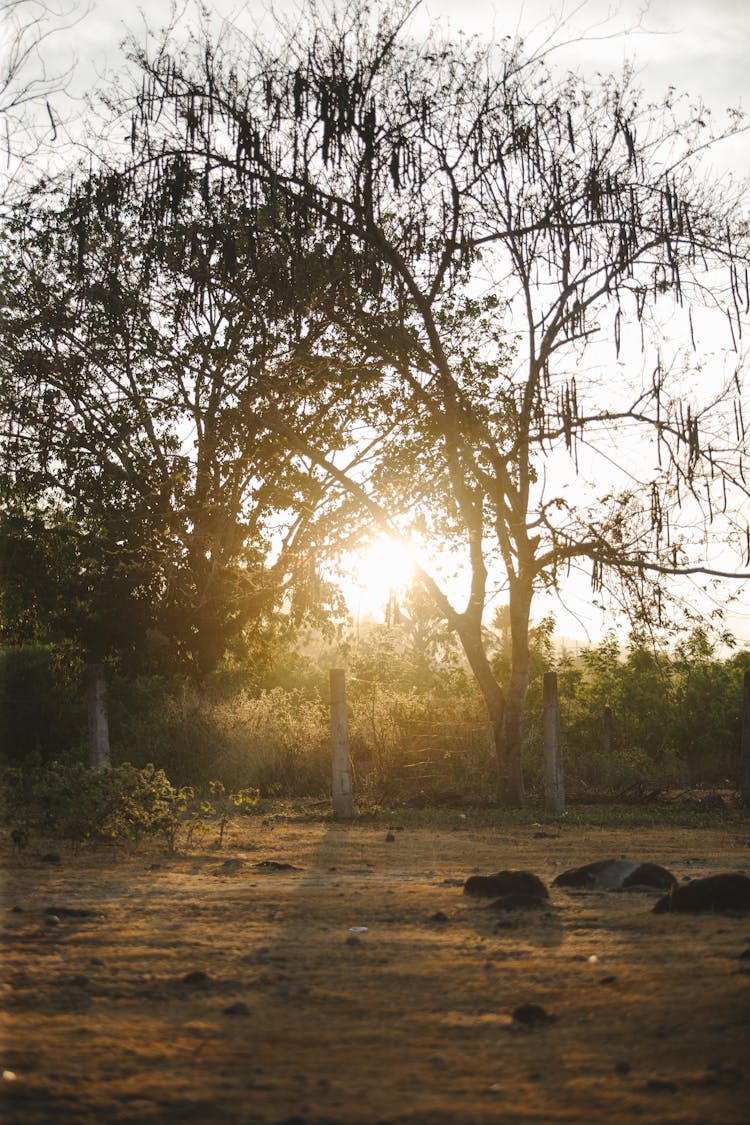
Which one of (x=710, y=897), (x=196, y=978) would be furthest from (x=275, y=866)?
(x=196, y=978)

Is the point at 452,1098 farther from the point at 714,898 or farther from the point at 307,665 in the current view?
the point at 307,665

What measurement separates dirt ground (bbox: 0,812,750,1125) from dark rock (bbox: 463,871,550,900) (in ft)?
0.46

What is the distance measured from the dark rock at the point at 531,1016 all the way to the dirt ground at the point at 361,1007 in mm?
26

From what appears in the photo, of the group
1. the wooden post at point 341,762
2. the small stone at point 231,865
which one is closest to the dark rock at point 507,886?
the small stone at point 231,865

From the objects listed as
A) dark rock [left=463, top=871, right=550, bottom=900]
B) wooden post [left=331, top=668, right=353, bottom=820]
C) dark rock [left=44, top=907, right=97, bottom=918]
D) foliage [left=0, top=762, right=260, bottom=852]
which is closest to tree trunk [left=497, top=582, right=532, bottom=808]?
wooden post [left=331, top=668, right=353, bottom=820]

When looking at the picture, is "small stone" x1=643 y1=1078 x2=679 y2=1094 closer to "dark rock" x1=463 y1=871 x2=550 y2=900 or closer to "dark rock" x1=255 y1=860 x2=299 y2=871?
"dark rock" x1=463 y1=871 x2=550 y2=900

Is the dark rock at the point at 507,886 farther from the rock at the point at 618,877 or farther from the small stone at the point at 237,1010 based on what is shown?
the small stone at the point at 237,1010

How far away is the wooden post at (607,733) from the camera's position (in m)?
17.6

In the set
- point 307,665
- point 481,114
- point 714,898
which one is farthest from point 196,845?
point 307,665

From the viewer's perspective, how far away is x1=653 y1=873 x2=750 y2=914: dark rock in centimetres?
503

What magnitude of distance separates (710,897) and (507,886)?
1183mm

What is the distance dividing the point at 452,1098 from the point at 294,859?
5.92m

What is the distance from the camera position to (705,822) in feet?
39.3

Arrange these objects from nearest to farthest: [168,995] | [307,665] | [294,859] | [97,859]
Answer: [168,995] → [97,859] → [294,859] → [307,665]
